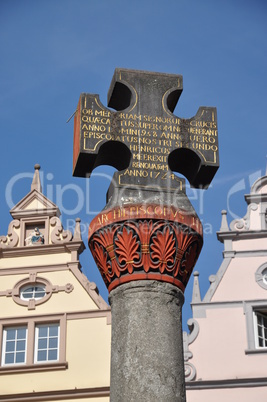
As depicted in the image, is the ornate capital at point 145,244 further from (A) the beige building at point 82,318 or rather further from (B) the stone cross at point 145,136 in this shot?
(A) the beige building at point 82,318

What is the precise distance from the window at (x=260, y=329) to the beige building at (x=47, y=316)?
3047 millimetres

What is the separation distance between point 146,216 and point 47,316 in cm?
905

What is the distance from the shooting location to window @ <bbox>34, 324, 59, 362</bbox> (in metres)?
22.0

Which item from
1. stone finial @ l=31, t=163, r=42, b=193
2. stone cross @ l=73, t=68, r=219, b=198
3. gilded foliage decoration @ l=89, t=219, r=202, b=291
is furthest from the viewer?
stone finial @ l=31, t=163, r=42, b=193

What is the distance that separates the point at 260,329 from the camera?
22.4 m

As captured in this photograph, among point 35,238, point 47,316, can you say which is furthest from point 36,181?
point 47,316

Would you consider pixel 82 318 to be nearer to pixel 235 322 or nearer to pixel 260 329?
pixel 235 322

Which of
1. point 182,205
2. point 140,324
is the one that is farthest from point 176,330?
point 182,205

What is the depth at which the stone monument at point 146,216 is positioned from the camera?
42.3 ft

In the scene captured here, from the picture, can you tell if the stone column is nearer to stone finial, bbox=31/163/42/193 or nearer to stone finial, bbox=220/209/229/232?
stone finial, bbox=220/209/229/232

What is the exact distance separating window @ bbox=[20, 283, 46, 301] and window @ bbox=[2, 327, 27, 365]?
0.75 m

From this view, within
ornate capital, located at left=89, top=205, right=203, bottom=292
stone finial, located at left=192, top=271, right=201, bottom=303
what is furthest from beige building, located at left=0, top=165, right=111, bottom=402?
ornate capital, located at left=89, top=205, right=203, bottom=292

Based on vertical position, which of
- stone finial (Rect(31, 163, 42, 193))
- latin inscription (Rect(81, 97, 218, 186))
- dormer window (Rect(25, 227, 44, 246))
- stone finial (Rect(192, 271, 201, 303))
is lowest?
latin inscription (Rect(81, 97, 218, 186))

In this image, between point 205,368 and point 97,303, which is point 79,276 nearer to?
point 97,303
